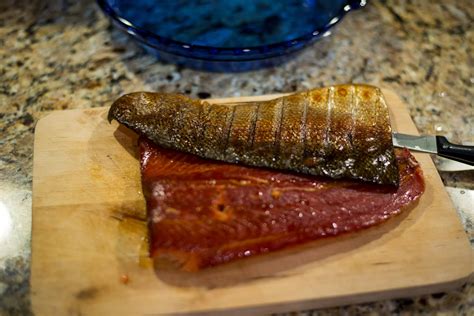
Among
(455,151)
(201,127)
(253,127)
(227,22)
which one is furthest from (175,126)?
(455,151)

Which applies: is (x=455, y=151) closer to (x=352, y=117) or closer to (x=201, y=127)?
(x=352, y=117)

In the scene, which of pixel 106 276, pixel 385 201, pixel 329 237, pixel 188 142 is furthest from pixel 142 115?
pixel 385 201

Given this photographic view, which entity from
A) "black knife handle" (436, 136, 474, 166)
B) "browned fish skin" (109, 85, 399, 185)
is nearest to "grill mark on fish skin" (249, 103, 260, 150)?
"browned fish skin" (109, 85, 399, 185)

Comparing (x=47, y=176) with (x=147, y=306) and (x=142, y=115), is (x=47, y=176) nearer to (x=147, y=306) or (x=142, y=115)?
(x=142, y=115)

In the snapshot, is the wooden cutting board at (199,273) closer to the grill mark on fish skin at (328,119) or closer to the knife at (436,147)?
the knife at (436,147)

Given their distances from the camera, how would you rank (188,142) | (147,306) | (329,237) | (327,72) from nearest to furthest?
(147,306) → (329,237) → (188,142) → (327,72)

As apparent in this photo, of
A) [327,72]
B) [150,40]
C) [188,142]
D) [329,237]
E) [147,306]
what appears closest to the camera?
[147,306]

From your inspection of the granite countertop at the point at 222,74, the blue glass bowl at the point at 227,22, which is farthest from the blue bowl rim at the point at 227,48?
the granite countertop at the point at 222,74
